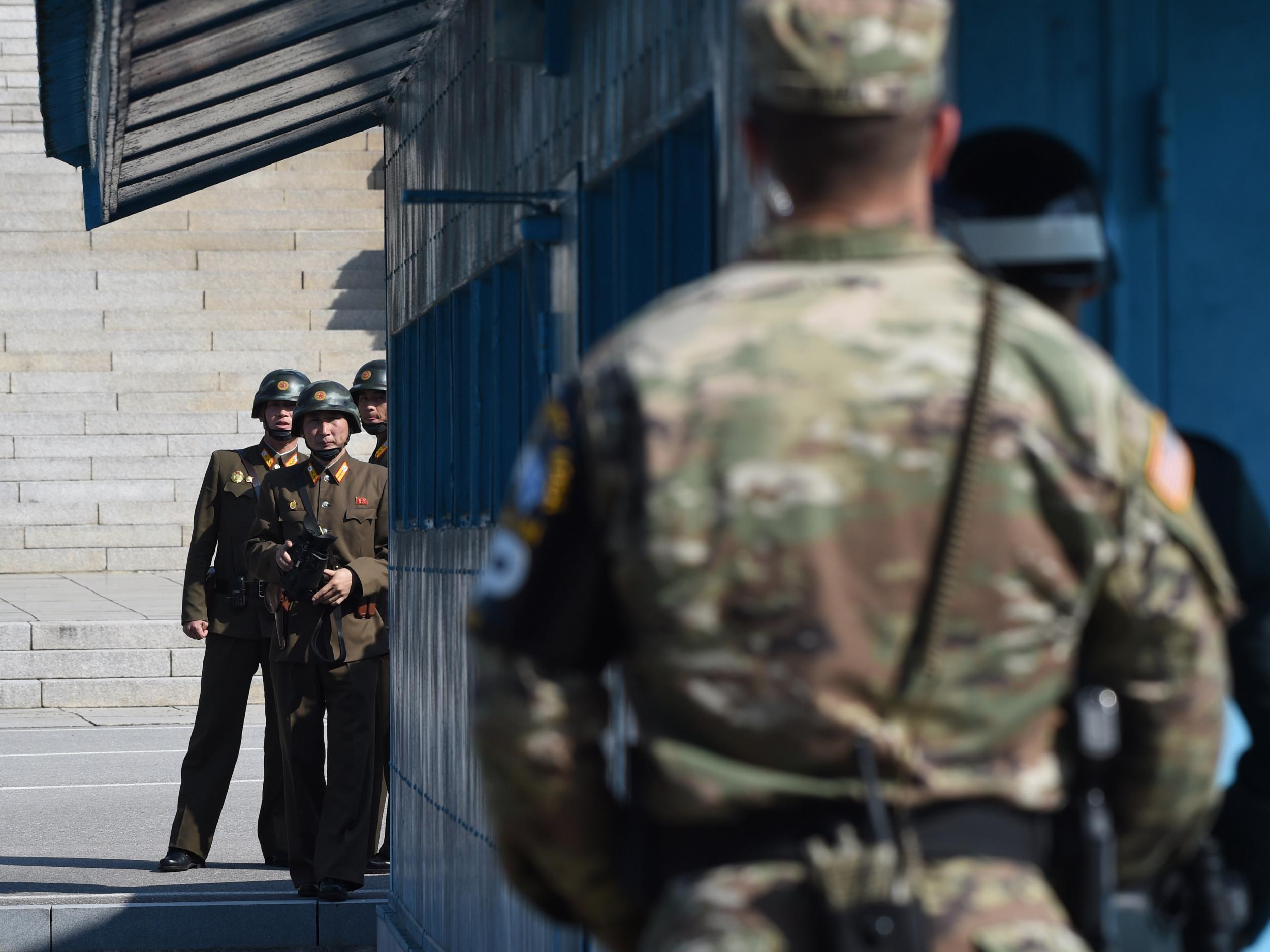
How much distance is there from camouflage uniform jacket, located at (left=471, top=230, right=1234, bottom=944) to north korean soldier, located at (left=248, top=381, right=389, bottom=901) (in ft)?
19.6

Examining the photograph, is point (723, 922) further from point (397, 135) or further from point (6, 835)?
point (6, 835)

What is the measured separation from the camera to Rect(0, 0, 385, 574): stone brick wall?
2008 cm

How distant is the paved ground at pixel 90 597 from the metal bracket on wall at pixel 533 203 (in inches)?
433

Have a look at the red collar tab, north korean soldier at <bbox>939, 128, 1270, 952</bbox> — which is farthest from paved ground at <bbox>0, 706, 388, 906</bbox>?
north korean soldier at <bbox>939, 128, 1270, 952</bbox>

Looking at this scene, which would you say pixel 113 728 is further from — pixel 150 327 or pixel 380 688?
pixel 150 327

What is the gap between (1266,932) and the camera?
9.64 ft

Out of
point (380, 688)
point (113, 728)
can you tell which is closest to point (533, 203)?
point (380, 688)

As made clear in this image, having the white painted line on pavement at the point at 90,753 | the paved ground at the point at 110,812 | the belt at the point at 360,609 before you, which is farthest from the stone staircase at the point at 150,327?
the belt at the point at 360,609

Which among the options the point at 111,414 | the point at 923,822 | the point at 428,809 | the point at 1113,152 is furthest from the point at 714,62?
the point at 111,414

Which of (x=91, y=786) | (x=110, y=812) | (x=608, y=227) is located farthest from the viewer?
(x=91, y=786)

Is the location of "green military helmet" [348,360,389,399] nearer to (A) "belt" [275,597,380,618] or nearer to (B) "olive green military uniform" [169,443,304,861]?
(B) "olive green military uniform" [169,443,304,861]

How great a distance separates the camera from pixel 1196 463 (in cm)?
271

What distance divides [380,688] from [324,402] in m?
1.19

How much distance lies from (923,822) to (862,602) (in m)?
0.22
